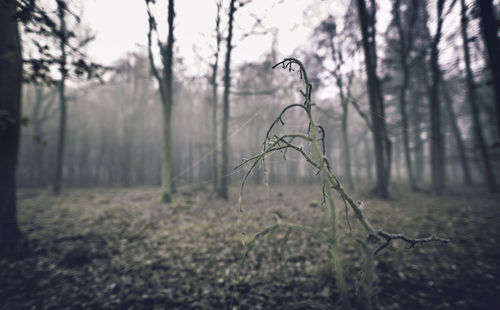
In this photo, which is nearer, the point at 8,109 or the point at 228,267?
the point at 228,267

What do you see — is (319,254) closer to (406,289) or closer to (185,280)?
(406,289)

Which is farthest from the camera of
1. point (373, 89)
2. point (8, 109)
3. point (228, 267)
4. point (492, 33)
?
point (373, 89)

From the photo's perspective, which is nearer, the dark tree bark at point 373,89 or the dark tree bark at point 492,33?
the dark tree bark at point 492,33

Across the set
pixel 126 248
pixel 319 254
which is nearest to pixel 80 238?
pixel 126 248

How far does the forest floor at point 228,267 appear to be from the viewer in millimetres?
2586

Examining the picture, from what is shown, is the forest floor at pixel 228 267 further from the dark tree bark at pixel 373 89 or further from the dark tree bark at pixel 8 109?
the dark tree bark at pixel 373 89

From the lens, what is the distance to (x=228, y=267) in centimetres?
338

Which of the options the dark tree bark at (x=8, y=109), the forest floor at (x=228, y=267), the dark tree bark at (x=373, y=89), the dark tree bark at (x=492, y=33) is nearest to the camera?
the forest floor at (x=228, y=267)

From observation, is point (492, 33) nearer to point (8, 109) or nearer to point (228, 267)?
point (228, 267)

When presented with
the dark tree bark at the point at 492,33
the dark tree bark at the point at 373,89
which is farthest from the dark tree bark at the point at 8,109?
the dark tree bark at the point at 373,89

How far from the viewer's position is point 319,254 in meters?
3.65

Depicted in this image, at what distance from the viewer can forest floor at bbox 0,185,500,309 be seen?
102 inches

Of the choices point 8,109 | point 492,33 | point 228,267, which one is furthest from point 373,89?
point 8,109

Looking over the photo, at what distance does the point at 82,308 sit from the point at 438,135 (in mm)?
13523
